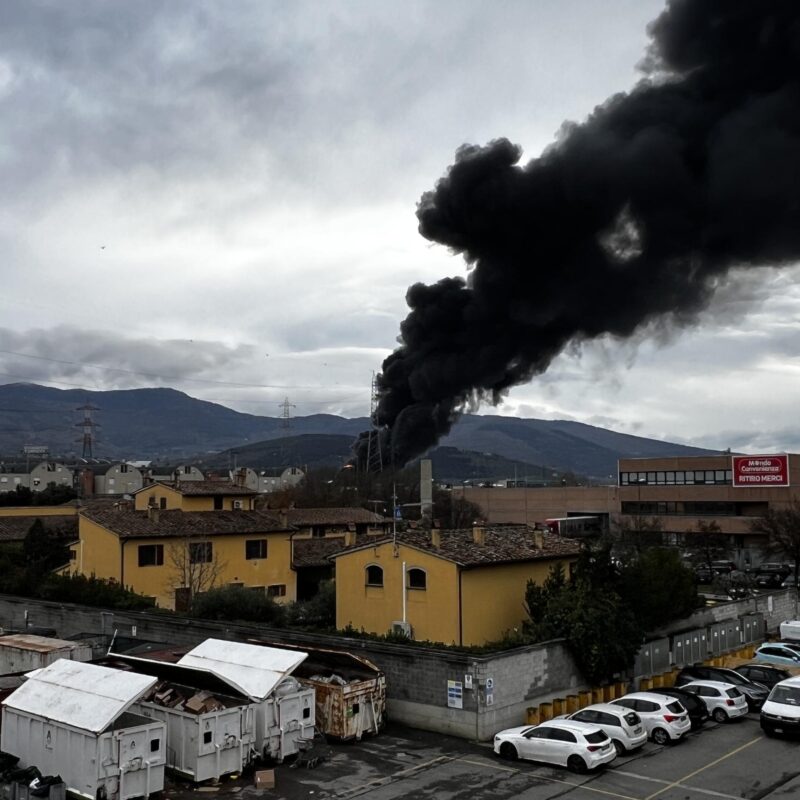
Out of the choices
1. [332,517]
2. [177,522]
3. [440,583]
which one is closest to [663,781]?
[440,583]

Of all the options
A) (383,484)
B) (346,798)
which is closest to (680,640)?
(346,798)

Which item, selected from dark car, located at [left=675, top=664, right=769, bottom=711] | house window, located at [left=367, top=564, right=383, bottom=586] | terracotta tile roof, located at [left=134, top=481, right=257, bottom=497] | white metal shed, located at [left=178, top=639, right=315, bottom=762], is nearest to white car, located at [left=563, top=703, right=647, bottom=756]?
dark car, located at [left=675, top=664, right=769, bottom=711]

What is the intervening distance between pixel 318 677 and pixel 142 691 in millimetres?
6031

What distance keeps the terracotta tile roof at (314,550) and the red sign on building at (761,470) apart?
142 feet

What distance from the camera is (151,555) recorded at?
38.7m

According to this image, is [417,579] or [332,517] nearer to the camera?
[417,579]

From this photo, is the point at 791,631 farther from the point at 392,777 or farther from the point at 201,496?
the point at 201,496

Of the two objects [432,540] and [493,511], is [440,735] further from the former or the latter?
[493,511]

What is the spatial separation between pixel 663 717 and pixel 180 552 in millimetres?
24434

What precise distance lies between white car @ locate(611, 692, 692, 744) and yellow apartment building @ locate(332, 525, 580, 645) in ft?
21.2

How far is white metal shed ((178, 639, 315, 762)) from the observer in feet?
63.2

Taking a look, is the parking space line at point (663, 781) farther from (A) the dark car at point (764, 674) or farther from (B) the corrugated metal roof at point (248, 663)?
(A) the dark car at point (764, 674)

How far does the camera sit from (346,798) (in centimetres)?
1711

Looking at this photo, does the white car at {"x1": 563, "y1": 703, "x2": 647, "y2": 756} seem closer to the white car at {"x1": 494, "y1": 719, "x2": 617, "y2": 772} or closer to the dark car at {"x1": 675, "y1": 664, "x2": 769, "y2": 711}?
the white car at {"x1": 494, "y1": 719, "x2": 617, "y2": 772}
